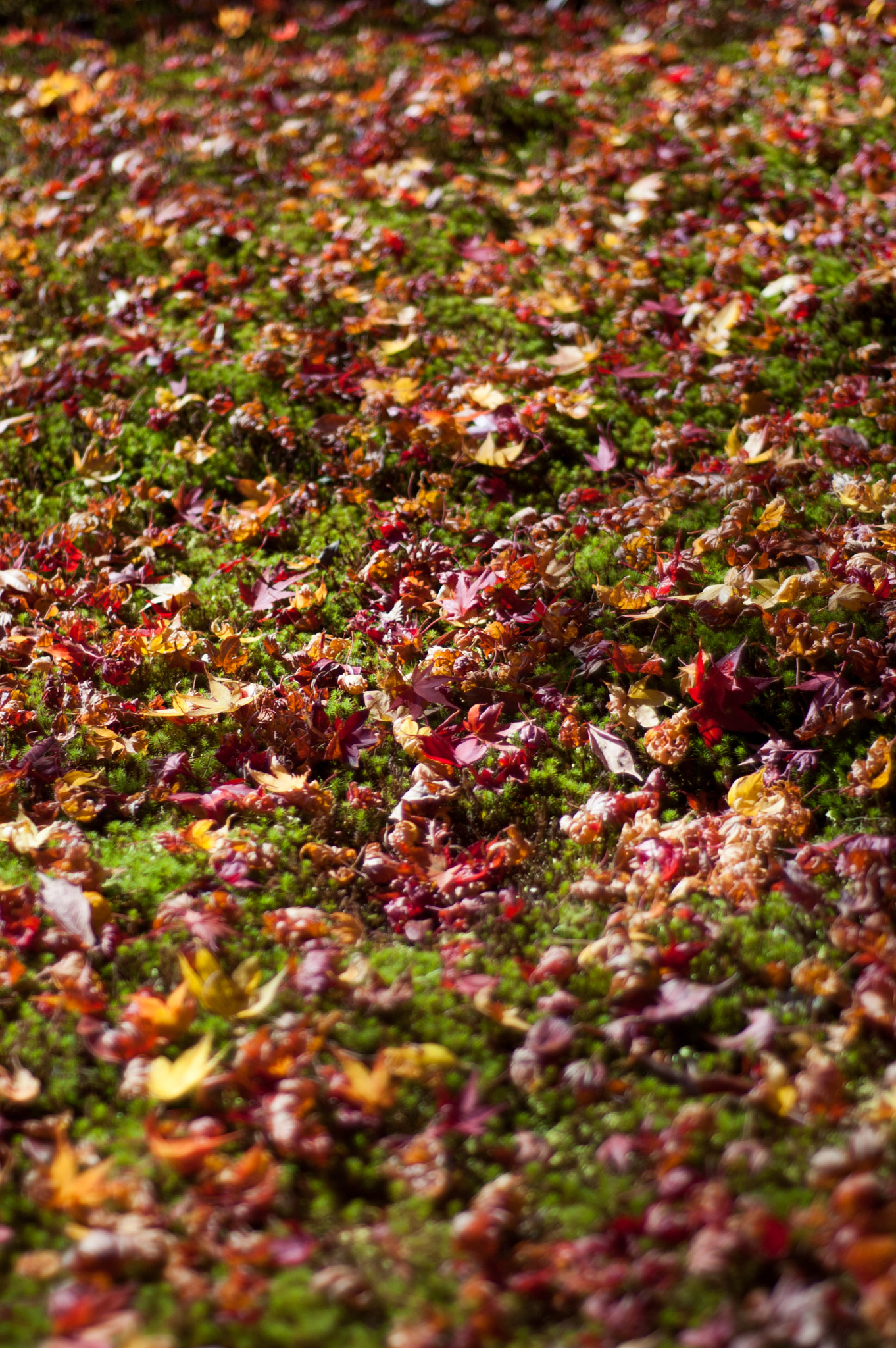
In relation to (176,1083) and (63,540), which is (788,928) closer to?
(176,1083)

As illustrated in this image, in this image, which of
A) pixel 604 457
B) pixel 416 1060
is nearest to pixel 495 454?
pixel 604 457

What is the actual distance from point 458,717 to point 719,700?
2.27 feet

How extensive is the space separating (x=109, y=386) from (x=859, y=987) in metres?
3.36

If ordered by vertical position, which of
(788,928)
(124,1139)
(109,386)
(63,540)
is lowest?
(788,928)

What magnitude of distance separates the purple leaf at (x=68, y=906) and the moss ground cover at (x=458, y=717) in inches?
0.6

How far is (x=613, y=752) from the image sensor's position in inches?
96.3

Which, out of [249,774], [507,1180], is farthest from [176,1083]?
[249,774]

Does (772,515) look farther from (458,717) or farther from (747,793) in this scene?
(458,717)

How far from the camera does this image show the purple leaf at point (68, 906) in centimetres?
206

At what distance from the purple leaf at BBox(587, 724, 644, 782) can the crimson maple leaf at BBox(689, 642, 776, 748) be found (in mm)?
200

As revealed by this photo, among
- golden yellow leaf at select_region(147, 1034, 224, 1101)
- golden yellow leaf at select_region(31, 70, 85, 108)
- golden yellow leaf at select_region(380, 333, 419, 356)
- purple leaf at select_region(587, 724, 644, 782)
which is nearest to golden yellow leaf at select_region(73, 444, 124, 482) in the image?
golden yellow leaf at select_region(380, 333, 419, 356)

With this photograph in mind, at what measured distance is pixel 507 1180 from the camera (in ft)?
5.24

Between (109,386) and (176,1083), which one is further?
(109,386)

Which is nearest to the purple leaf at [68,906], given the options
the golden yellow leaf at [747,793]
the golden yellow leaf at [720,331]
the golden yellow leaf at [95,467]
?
the golden yellow leaf at [747,793]
